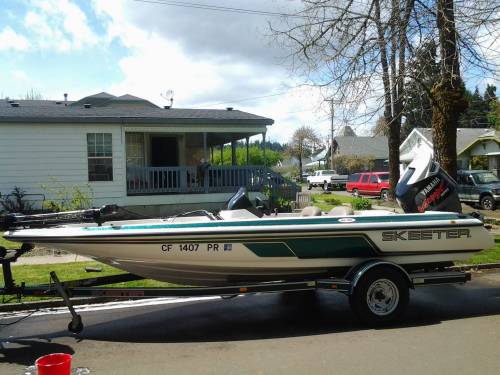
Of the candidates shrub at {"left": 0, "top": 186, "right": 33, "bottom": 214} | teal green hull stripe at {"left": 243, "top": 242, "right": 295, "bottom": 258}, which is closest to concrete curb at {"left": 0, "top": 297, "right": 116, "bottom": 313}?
teal green hull stripe at {"left": 243, "top": 242, "right": 295, "bottom": 258}

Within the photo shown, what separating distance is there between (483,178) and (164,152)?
14.2 meters

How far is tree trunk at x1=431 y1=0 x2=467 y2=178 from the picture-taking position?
1161cm

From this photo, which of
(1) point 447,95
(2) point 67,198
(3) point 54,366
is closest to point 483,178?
(1) point 447,95

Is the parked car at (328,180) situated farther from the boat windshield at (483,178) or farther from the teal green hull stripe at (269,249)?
the teal green hull stripe at (269,249)

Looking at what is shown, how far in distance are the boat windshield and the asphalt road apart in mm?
17042

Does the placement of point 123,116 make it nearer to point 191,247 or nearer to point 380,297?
point 191,247

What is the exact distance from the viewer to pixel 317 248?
20.7 ft

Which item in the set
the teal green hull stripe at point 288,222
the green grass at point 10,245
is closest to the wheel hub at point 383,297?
the teal green hull stripe at point 288,222

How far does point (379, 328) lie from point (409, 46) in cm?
842

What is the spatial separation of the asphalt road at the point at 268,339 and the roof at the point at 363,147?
5497 cm

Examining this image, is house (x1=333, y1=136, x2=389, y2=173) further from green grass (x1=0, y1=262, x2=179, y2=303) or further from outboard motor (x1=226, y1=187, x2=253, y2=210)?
outboard motor (x1=226, y1=187, x2=253, y2=210)

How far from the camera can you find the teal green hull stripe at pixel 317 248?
6.18 metres

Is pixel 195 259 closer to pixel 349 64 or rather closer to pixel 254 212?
pixel 254 212

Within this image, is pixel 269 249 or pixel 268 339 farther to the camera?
pixel 269 249
